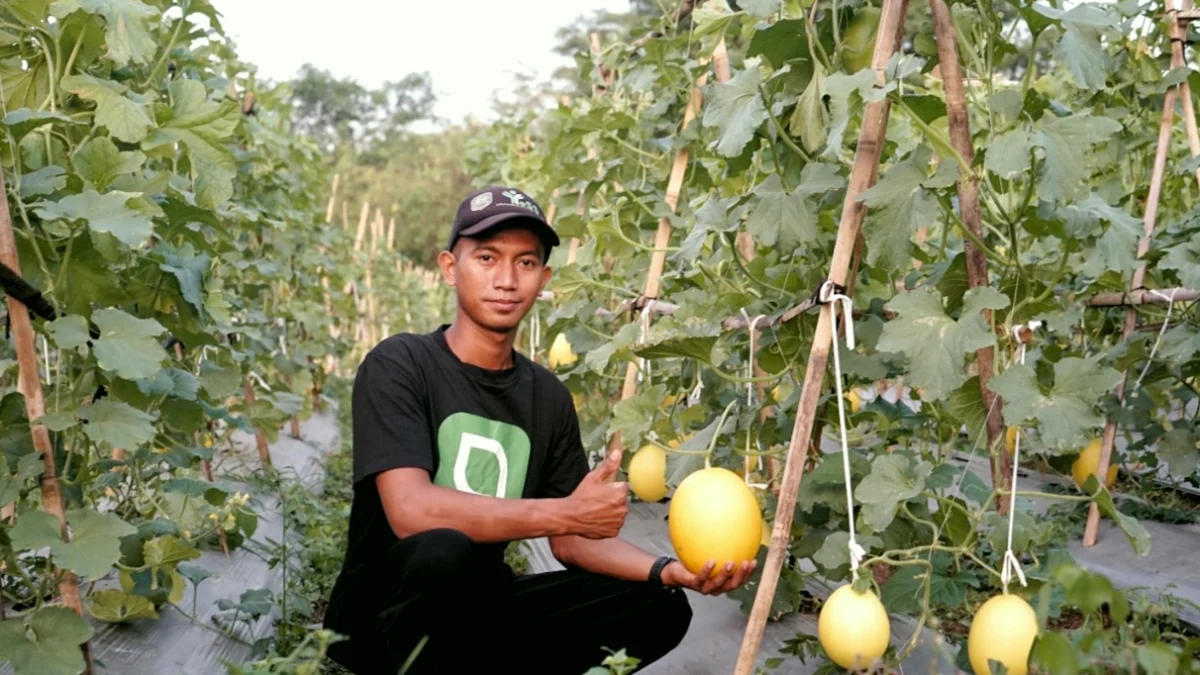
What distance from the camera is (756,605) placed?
6.37 ft

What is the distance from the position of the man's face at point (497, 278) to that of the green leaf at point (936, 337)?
A: 0.88 meters

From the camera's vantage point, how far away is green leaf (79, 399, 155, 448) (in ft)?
6.95

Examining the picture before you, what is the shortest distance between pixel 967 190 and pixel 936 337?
12.9 inches

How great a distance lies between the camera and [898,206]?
1.92 meters

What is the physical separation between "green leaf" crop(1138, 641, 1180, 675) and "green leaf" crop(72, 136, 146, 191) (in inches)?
75.6

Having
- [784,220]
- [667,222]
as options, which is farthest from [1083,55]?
[667,222]

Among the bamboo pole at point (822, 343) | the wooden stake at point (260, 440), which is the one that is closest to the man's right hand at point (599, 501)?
the bamboo pole at point (822, 343)

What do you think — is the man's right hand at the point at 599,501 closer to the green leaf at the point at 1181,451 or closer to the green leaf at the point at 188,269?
the green leaf at the point at 188,269

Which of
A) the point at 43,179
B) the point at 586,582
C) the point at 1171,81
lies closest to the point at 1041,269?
the point at 1171,81

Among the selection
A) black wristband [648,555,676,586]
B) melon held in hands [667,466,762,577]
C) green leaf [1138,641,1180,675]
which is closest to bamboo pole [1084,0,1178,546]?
black wristband [648,555,676,586]

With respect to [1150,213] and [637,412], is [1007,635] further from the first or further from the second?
[1150,213]

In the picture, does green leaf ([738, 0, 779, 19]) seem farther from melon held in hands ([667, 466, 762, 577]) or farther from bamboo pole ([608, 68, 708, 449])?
bamboo pole ([608, 68, 708, 449])

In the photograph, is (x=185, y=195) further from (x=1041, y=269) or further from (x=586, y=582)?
(x=1041, y=269)

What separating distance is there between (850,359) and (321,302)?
741 cm
